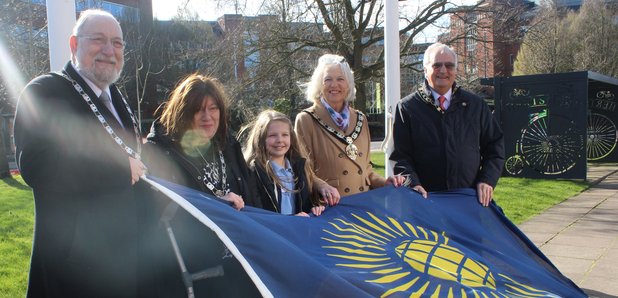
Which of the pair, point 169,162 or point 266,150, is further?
point 266,150

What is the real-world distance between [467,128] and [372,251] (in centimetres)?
143

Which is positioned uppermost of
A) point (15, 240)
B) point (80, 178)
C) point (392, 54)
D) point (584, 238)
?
point (392, 54)

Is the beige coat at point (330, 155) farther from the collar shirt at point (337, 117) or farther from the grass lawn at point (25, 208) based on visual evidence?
the grass lawn at point (25, 208)

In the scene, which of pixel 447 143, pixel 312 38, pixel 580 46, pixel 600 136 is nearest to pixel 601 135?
pixel 600 136

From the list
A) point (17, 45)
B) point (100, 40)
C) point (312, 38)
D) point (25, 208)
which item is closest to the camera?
point (100, 40)

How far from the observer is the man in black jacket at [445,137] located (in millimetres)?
4035

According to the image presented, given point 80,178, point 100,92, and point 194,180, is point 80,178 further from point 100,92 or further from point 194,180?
point 194,180

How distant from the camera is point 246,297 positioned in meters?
2.57

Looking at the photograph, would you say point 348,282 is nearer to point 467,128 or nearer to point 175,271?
point 175,271

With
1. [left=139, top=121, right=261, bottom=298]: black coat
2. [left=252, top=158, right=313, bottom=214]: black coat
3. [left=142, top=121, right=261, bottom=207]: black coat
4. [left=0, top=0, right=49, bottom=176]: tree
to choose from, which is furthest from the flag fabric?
[left=0, top=0, right=49, bottom=176]: tree

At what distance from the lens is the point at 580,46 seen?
36406mm

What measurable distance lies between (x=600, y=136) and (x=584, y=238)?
34.5 feet

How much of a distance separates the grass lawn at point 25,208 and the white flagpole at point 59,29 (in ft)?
7.27

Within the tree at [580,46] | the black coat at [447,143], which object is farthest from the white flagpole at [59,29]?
the tree at [580,46]
